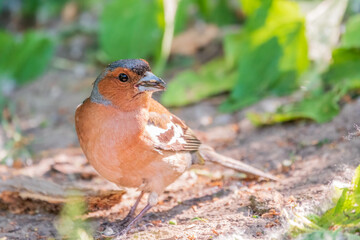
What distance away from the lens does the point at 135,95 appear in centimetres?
357

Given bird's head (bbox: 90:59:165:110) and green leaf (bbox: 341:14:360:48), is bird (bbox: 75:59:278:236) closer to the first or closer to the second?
bird's head (bbox: 90:59:165:110)

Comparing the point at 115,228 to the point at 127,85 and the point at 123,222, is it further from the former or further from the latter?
the point at 127,85

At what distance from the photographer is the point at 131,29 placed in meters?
6.26

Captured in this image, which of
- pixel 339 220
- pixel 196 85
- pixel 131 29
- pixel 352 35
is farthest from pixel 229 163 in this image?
pixel 131 29

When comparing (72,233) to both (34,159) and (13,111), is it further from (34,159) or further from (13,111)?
(13,111)

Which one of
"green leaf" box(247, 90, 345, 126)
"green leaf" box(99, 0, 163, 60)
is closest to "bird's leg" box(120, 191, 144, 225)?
"green leaf" box(247, 90, 345, 126)

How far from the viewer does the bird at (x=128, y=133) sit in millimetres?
3469

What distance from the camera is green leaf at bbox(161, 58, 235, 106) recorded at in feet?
19.3

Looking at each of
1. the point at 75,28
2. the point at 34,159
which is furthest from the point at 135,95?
the point at 75,28

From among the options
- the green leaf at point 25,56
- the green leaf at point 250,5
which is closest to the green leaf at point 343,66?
the green leaf at point 250,5

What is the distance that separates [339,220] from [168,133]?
146cm

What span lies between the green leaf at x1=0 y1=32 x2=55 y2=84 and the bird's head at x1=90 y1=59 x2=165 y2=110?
11.6 ft

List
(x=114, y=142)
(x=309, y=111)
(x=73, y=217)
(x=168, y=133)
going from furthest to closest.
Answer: (x=309, y=111)
(x=168, y=133)
(x=73, y=217)
(x=114, y=142)

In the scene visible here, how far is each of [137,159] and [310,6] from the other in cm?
351
